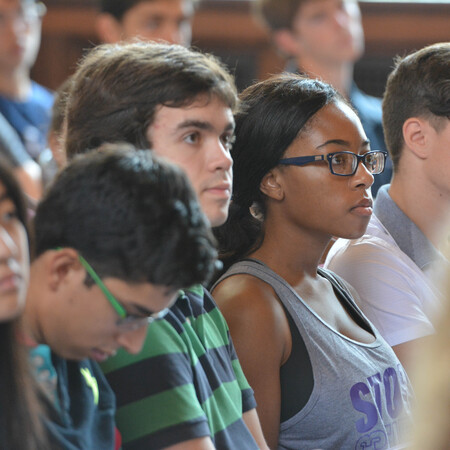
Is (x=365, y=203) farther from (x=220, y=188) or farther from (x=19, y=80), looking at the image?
(x=19, y=80)

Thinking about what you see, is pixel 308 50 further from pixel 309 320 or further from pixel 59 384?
pixel 59 384

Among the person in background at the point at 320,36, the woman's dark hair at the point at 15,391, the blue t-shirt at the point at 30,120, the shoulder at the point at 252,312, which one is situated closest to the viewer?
the woman's dark hair at the point at 15,391

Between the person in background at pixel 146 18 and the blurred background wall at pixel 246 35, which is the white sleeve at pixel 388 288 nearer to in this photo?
the person in background at pixel 146 18

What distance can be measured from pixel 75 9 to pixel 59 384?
358 centimetres

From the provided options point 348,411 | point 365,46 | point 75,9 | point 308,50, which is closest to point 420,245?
point 348,411

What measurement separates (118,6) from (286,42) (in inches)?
28.7

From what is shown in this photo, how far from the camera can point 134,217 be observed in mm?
1013

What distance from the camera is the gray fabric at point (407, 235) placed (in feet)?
6.71

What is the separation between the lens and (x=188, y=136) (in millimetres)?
1426

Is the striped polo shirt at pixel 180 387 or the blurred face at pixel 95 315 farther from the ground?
the blurred face at pixel 95 315

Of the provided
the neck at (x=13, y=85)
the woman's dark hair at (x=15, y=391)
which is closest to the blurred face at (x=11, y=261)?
the woman's dark hair at (x=15, y=391)

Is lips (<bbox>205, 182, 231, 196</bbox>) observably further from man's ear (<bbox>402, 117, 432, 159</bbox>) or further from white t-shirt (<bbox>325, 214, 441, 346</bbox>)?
man's ear (<bbox>402, 117, 432, 159</bbox>)

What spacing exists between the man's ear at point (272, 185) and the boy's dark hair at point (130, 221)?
67cm

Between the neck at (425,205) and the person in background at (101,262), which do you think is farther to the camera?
the neck at (425,205)
